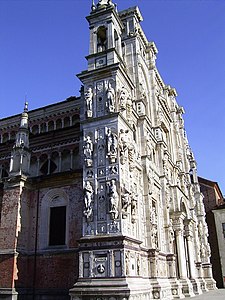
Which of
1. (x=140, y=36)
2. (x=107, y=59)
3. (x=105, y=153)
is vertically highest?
(x=140, y=36)

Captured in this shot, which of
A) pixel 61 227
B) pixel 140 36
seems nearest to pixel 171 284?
pixel 61 227

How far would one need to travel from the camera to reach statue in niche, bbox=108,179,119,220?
54.0 ft

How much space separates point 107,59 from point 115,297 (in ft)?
43.6

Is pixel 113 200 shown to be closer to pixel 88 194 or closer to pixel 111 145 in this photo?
pixel 88 194

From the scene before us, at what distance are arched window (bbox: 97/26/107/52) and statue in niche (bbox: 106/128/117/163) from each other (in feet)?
22.4

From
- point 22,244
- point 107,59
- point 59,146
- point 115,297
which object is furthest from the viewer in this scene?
point 59,146

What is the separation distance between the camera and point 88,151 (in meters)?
18.5

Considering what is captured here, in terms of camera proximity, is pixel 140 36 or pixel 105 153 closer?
pixel 105 153

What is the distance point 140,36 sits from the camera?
96.9 ft

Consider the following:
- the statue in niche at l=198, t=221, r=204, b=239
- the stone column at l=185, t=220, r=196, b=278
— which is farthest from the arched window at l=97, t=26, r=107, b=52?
the statue in niche at l=198, t=221, r=204, b=239

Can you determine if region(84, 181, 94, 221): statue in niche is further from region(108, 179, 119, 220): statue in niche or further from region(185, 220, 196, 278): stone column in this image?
region(185, 220, 196, 278): stone column

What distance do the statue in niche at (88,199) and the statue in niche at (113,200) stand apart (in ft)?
3.63

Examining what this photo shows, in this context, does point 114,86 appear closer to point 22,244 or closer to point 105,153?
point 105,153

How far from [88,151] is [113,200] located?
10.8 ft
